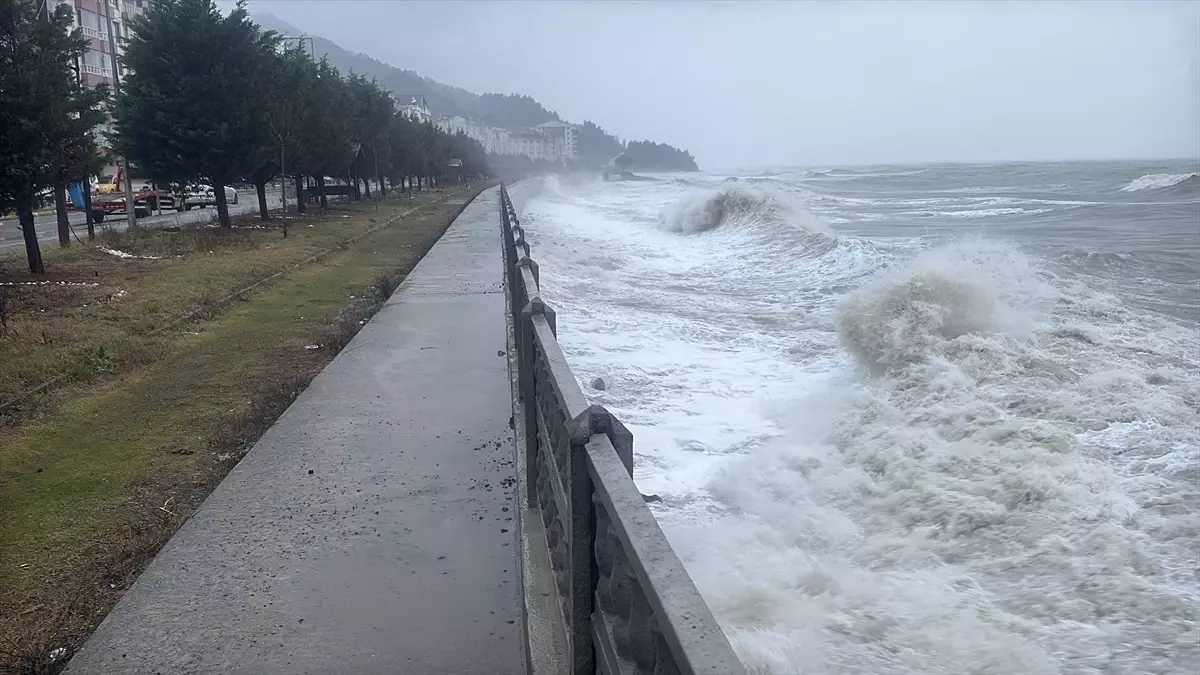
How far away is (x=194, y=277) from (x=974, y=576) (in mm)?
13814

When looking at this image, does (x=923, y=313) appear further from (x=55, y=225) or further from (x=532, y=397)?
(x=55, y=225)

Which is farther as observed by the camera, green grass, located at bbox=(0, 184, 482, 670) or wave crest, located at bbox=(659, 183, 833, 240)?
wave crest, located at bbox=(659, 183, 833, 240)

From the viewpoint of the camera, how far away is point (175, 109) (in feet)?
79.7

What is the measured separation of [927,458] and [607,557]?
17.5ft

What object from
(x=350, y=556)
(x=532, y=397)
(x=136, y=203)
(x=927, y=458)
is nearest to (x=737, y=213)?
(x=136, y=203)

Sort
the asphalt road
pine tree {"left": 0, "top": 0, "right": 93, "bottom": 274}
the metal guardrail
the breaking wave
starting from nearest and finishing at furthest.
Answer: the metal guardrail, pine tree {"left": 0, "top": 0, "right": 93, "bottom": 274}, the asphalt road, the breaking wave

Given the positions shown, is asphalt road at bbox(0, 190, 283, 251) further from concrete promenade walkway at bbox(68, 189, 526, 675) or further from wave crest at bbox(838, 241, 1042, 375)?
wave crest at bbox(838, 241, 1042, 375)

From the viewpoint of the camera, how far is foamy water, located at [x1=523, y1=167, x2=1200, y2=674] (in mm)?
4840

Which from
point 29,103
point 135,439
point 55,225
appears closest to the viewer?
point 135,439

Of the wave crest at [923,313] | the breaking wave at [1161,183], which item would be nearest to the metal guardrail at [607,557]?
the wave crest at [923,313]

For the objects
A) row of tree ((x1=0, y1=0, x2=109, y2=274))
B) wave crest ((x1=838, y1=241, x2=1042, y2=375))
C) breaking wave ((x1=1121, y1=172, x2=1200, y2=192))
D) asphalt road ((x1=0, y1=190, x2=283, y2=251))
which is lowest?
wave crest ((x1=838, y1=241, x2=1042, y2=375))

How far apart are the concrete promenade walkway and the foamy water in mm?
1311

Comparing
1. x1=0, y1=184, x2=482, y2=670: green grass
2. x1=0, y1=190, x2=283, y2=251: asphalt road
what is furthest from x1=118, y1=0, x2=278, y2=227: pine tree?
x1=0, y1=184, x2=482, y2=670: green grass

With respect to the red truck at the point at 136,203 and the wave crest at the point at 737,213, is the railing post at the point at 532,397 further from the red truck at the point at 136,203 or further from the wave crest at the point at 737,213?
the red truck at the point at 136,203
